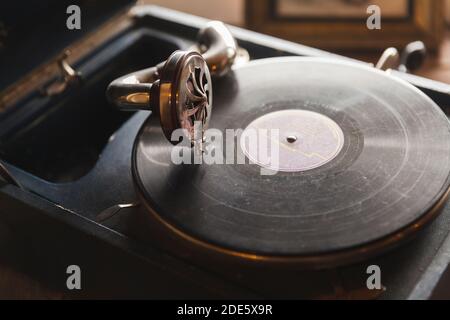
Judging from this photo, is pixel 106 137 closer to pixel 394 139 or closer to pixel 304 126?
pixel 304 126

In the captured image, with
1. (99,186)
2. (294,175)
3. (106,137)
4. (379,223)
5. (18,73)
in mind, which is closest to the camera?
(379,223)

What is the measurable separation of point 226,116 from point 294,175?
0.68 ft

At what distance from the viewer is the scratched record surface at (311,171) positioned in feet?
3.28

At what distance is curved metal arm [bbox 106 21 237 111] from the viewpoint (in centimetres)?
111

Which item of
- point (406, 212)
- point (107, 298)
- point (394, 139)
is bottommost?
point (107, 298)

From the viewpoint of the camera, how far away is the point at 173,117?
1071 mm

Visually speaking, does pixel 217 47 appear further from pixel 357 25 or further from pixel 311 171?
pixel 357 25

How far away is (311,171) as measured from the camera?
43.9 inches

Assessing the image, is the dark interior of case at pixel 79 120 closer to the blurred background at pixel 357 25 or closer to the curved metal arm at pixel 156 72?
the curved metal arm at pixel 156 72

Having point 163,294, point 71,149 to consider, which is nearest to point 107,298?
point 163,294

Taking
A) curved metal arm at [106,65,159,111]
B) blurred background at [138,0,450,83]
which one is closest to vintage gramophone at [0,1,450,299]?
curved metal arm at [106,65,159,111]

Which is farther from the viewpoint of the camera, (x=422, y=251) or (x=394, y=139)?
(x=394, y=139)

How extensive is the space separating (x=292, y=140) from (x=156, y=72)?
9.9 inches

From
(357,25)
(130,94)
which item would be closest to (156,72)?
(130,94)
